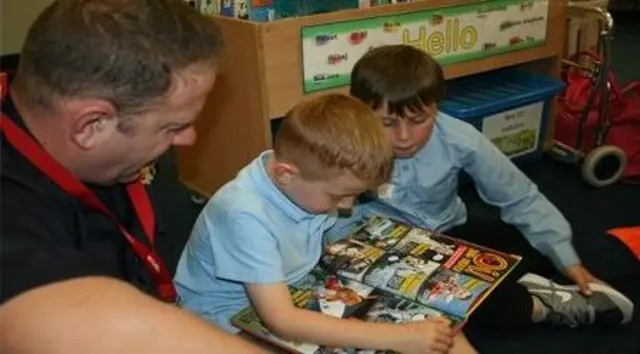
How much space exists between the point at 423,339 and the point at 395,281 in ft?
0.45

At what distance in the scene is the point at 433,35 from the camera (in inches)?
81.7

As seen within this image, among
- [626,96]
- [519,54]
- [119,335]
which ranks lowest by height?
[626,96]

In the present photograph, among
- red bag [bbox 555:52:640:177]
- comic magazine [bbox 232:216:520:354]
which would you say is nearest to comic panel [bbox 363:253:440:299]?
comic magazine [bbox 232:216:520:354]

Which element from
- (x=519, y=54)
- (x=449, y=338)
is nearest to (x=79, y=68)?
(x=449, y=338)

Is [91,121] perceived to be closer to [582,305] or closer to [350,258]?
[350,258]

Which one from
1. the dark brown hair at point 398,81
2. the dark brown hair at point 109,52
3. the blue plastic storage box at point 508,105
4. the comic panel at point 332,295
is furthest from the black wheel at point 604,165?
the dark brown hair at point 109,52

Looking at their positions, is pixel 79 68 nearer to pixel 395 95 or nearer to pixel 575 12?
pixel 395 95

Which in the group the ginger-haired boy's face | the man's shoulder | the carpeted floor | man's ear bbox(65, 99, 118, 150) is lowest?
the carpeted floor

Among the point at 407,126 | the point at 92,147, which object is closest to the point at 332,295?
the point at 407,126

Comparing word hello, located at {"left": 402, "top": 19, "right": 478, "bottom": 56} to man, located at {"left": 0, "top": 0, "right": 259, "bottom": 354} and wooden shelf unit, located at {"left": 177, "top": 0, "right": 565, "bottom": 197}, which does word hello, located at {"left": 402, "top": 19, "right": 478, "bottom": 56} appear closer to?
wooden shelf unit, located at {"left": 177, "top": 0, "right": 565, "bottom": 197}

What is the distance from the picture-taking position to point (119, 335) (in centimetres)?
60

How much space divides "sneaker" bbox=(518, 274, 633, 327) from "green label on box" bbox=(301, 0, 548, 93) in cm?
73

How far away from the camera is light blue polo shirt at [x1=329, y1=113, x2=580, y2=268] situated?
4.94 feet

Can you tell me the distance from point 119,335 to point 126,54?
30 cm
